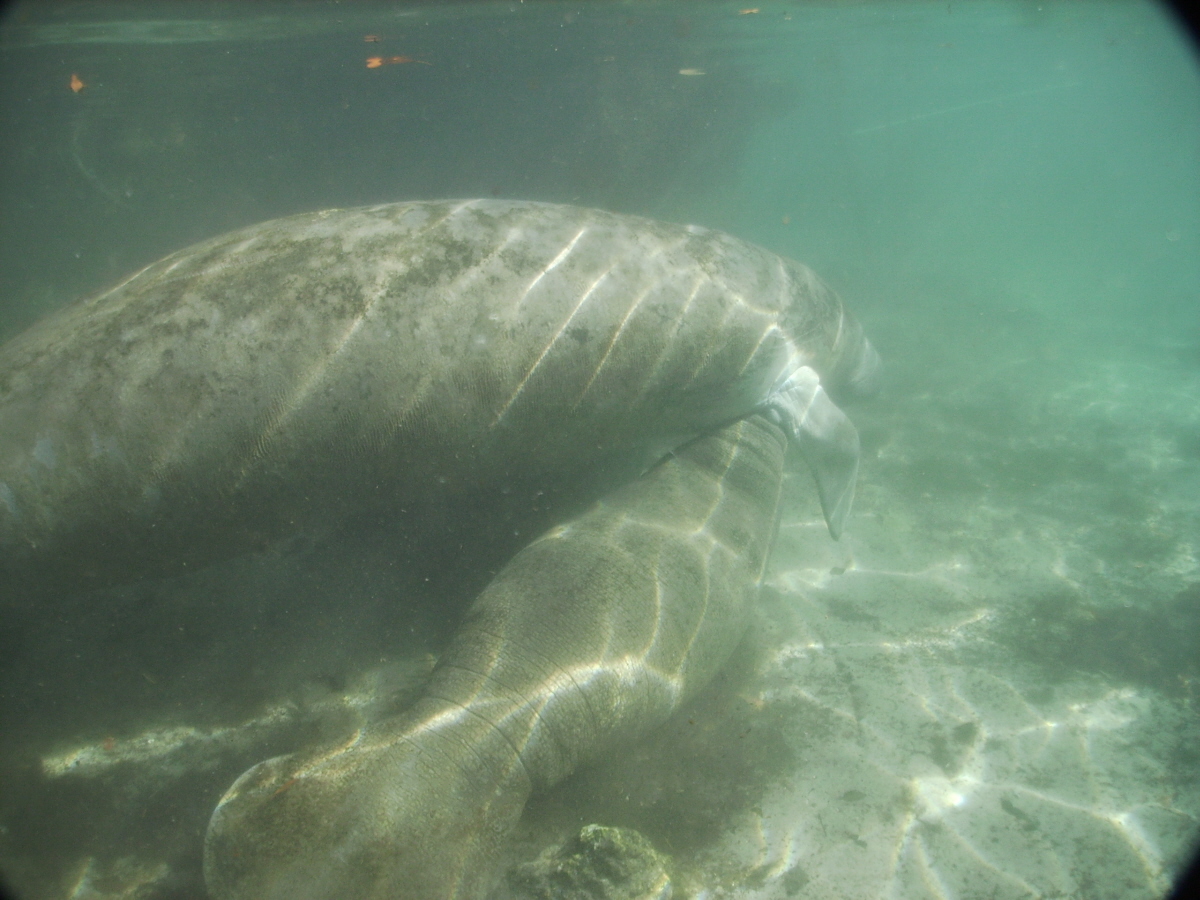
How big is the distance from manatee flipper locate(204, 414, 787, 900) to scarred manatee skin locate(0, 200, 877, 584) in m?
0.66

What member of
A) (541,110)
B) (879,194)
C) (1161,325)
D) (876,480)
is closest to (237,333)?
(876,480)

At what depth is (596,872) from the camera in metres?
2.35

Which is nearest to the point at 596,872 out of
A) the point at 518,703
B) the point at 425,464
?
the point at 518,703

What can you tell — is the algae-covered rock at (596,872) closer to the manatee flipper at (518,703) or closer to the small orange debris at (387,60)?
the manatee flipper at (518,703)

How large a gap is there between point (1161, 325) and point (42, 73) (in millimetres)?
35123

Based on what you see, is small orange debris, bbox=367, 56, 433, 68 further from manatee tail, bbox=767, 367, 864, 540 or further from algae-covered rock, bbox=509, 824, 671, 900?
algae-covered rock, bbox=509, 824, 671, 900

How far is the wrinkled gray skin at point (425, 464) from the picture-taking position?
2318 mm

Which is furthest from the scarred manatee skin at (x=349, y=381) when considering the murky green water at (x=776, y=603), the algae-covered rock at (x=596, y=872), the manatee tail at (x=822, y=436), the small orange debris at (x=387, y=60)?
the small orange debris at (x=387, y=60)

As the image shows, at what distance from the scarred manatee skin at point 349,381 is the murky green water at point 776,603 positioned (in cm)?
48

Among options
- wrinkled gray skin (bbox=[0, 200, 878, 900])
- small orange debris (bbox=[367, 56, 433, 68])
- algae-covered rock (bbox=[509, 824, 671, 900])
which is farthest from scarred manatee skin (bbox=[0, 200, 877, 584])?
small orange debris (bbox=[367, 56, 433, 68])

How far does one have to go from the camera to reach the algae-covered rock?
2.32 m

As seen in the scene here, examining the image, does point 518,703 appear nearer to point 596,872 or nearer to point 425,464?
point 596,872

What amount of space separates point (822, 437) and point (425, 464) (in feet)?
10.5

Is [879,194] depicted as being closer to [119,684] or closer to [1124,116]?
[1124,116]
